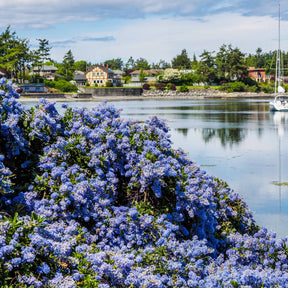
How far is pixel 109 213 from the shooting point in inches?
163

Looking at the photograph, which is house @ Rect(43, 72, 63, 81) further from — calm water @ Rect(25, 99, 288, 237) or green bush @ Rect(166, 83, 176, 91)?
calm water @ Rect(25, 99, 288, 237)

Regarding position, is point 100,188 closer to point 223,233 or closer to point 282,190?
point 223,233

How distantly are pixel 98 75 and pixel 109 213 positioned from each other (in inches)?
4623

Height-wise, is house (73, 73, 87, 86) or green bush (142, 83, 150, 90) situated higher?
house (73, 73, 87, 86)

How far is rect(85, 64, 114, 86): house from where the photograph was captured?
4663 inches

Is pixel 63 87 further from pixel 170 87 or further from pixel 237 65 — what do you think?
pixel 237 65

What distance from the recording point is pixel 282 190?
363 inches

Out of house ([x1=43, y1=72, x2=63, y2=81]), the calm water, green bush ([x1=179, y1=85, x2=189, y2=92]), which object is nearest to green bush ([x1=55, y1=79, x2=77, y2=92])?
house ([x1=43, y1=72, x2=63, y2=81])

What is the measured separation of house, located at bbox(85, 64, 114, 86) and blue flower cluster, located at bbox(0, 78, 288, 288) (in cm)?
11490

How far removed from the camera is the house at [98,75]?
118 metres

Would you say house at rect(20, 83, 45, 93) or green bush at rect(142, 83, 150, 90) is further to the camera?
green bush at rect(142, 83, 150, 90)

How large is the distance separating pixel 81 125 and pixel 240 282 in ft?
8.34

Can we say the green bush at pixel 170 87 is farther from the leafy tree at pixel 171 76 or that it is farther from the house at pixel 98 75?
the house at pixel 98 75

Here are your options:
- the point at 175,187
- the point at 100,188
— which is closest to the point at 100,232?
the point at 100,188
